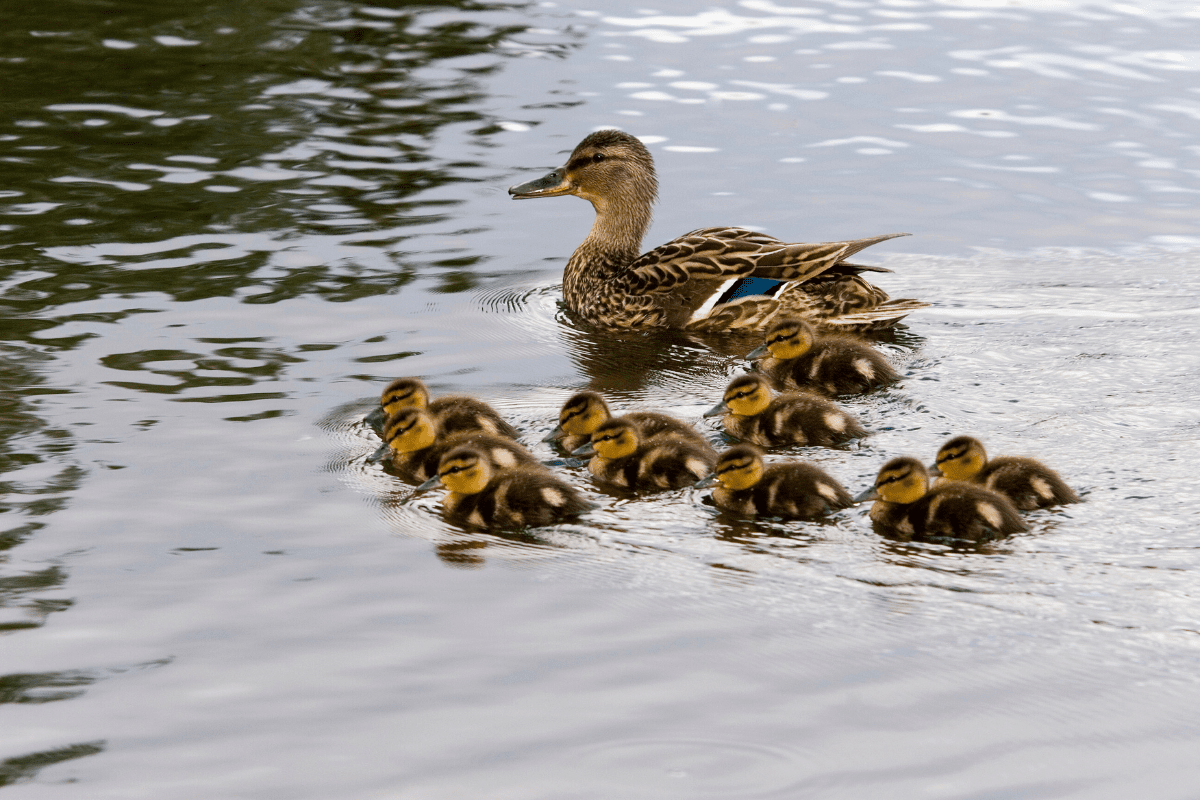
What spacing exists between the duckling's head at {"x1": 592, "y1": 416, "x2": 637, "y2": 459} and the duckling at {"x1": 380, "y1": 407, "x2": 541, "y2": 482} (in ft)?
0.74

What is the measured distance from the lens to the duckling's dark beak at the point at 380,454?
5.49 m

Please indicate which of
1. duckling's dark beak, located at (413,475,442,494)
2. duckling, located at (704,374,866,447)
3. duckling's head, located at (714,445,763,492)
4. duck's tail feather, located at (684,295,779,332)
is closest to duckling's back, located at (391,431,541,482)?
duckling's dark beak, located at (413,475,442,494)

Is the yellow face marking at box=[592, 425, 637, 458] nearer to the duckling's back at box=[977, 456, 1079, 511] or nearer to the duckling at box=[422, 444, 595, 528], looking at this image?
the duckling at box=[422, 444, 595, 528]

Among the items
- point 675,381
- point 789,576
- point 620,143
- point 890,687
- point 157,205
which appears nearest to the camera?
point 890,687

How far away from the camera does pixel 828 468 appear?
538 cm

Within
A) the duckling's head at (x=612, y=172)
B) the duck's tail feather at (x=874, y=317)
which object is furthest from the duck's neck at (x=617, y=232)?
the duck's tail feather at (x=874, y=317)

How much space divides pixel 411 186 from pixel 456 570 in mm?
4724

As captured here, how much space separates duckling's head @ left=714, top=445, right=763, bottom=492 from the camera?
16.3ft

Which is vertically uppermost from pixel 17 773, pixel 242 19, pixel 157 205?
pixel 242 19

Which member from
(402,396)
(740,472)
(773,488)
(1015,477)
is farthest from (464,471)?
(1015,477)

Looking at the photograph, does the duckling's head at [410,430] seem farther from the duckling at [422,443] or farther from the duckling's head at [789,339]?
the duckling's head at [789,339]

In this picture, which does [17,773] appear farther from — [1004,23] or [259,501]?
[1004,23]

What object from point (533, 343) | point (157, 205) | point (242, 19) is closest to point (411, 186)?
point (157, 205)

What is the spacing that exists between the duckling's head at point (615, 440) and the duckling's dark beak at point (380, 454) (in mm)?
740
